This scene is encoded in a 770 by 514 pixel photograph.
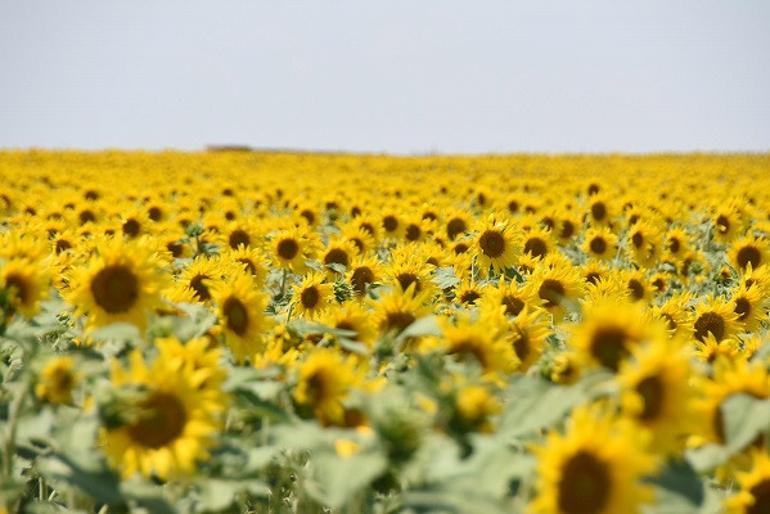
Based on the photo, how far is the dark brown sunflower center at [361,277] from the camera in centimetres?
470

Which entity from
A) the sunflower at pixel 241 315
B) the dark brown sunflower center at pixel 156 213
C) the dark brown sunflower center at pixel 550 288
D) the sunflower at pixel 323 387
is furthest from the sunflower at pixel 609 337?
the dark brown sunflower center at pixel 156 213

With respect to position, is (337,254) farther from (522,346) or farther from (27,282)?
(27,282)

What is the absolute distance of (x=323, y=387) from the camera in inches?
83.1

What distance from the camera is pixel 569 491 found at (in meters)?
1.63

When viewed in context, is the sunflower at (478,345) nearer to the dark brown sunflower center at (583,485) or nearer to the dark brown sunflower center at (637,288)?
the dark brown sunflower center at (583,485)

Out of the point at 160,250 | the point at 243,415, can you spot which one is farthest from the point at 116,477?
the point at 160,250

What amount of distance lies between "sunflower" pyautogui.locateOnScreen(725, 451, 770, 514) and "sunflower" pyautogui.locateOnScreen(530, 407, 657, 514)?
33 cm

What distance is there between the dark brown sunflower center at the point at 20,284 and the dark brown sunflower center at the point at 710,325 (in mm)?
3565

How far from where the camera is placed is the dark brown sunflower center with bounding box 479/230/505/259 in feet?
17.6

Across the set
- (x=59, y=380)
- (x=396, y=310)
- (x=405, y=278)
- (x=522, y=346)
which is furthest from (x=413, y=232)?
(x=59, y=380)

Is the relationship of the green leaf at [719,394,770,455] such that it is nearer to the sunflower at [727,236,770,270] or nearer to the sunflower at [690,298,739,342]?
the sunflower at [690,298,739,342]

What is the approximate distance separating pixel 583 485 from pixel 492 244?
383cm

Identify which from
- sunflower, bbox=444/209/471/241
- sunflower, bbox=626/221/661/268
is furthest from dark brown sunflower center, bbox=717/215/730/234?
sunflower, bbox=444/209/471/241

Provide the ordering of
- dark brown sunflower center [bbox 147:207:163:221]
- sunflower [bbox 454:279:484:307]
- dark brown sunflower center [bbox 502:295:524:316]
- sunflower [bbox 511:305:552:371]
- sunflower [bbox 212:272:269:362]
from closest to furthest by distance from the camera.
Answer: sunflower [bbox 212:272:269:362] → sunflower [bbox 511:305:552:371] → dark brown sunflower center [bbox 502:295:524:316] → sunflower [bbox 454:279:484:307] → dark brown sunflower center [bbox 147:207:163:221]
